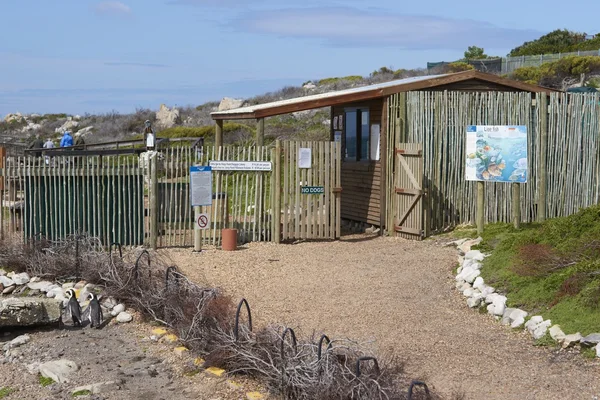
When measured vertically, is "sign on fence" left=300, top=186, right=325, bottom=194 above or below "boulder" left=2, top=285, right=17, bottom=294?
above

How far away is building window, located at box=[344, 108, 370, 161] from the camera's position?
17.8 meters

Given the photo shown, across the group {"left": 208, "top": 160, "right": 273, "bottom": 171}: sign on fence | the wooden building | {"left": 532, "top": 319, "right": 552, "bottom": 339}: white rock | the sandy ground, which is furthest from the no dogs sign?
{"left": 532, "top": 319, "right": 552, "bottom": 339}: white rock

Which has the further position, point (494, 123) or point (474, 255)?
point (494, 123)

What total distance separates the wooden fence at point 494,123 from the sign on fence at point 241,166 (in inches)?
107

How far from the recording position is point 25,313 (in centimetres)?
1039

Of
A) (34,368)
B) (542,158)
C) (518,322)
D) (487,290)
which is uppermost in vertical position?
(542,158)

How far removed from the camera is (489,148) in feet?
47.3

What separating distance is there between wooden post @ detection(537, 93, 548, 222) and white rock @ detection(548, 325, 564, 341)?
755cm

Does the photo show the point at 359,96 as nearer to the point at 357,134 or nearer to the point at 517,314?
the point at 357,134

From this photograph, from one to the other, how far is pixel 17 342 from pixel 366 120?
31.8 feet

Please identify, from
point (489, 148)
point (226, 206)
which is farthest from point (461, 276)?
point (226, 206)

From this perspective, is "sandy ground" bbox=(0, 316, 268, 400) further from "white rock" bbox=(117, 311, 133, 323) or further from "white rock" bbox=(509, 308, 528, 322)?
"white rock" bbox=(509, 308, 528, 322)

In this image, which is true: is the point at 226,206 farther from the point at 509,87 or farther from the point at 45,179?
the point at 509,87

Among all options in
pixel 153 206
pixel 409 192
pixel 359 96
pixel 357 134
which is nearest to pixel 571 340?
pixel 409 192
